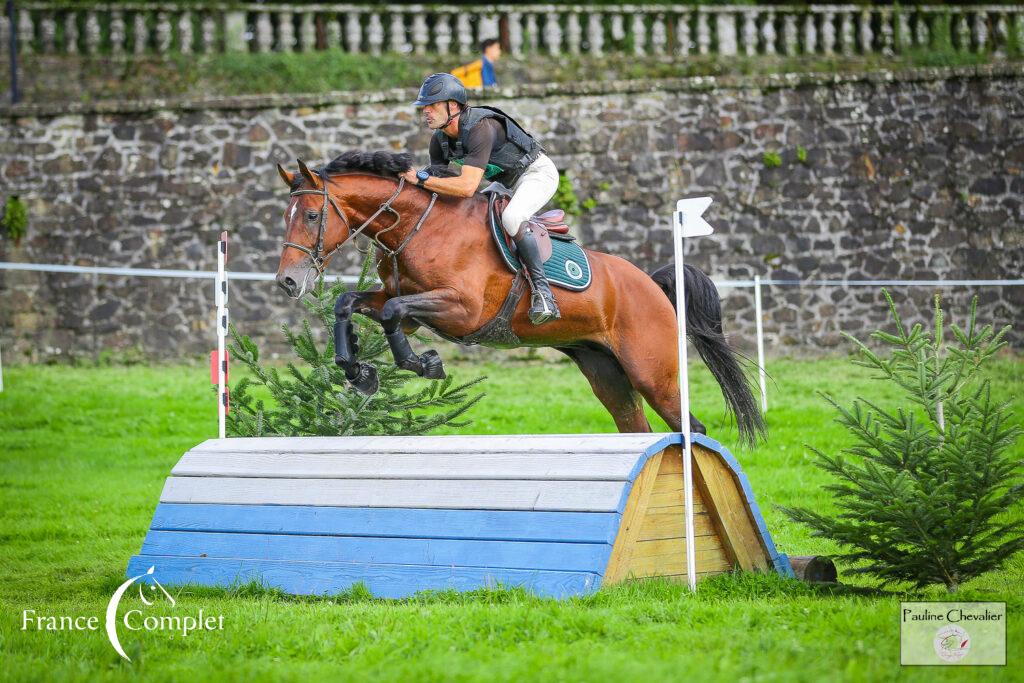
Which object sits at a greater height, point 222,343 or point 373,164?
point 373,164

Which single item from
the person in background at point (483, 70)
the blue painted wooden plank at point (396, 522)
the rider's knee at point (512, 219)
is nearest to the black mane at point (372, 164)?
the rider's knee at point (512, 219)

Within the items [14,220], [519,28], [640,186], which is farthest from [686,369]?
[519,28]

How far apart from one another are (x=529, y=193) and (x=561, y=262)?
0.35 metres

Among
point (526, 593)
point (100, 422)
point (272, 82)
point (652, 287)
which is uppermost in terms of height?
point (272, 82)

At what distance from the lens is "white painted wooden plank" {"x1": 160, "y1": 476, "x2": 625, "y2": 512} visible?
173 inches

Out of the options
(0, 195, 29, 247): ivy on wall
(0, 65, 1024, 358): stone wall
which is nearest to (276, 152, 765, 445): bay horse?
(0, 65, 1024, 358): stone wall

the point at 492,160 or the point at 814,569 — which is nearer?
the point at 814,569

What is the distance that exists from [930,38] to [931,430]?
397 inches

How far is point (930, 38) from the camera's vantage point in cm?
1398

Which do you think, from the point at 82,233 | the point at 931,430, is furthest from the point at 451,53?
the point at 931,430

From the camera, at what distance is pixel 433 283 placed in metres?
5.14

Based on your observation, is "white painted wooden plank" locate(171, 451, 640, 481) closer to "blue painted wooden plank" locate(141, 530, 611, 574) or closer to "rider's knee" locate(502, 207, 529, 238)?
"blue painted wooden plank" locate(141, 530, 611, 574)

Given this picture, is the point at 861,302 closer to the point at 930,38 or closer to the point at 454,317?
the point at 930,38

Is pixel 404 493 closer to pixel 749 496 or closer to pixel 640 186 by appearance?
pixel 749 496
